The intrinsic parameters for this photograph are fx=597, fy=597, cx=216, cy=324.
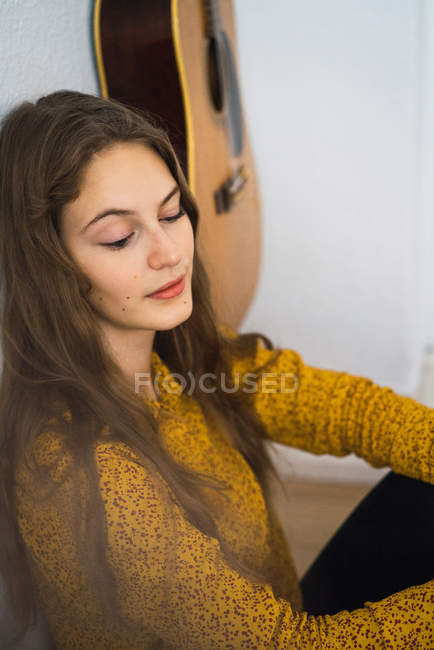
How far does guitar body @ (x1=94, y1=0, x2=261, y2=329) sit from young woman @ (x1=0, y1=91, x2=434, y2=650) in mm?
261

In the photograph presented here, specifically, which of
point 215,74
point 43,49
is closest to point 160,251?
point 43,49

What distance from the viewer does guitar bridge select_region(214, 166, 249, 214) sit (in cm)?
113

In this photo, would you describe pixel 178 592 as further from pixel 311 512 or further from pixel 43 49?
pixel 311 512

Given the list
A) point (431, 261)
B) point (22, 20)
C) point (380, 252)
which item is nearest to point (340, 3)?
point (380, 252)

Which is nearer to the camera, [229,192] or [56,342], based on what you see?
[56,342]

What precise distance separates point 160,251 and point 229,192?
555 millimetres

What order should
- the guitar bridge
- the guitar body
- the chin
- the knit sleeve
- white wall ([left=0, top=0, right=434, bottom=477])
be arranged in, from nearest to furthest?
1. the chin
2. the knit sleeve
3. the guitar body
4. the guitar bridge
5. white wall ([left=0, top=0, right=434, bottom=477])

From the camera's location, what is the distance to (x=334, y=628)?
1.97ft

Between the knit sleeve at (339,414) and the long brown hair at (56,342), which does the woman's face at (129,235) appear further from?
the knit sleeve at (339,414)

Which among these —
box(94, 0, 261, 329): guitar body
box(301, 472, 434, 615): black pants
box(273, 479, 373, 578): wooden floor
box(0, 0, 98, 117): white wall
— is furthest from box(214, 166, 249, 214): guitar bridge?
box(273, 479, 373, 578): wooden floor

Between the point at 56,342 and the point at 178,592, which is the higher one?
the point at 56,342

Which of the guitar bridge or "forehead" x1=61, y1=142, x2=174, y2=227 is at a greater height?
"forehead" x1=61, y1=142, x2=174, y2=227

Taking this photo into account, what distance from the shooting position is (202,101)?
107 cm

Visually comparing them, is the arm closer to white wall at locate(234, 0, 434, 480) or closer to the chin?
the chin
